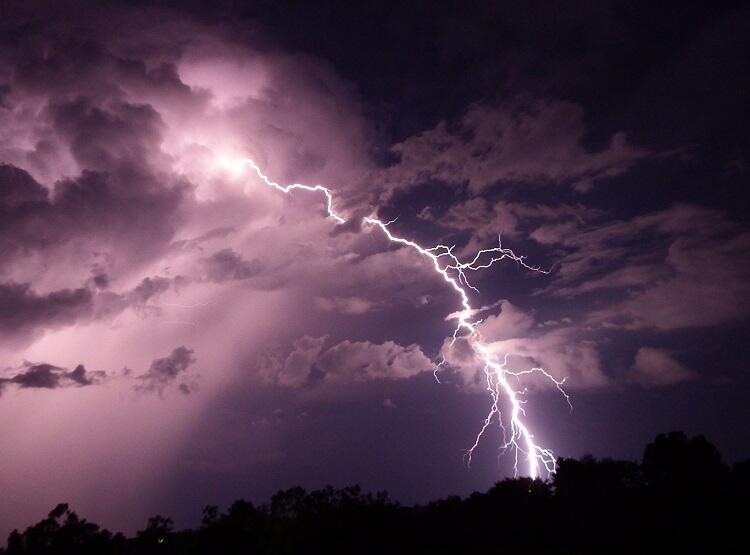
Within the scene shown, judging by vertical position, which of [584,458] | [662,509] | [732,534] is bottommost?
[732,534]

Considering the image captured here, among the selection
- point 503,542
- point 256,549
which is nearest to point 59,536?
point 256,549

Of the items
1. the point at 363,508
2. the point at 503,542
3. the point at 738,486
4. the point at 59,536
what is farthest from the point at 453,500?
the point at 59,536

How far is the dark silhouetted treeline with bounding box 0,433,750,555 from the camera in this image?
23062 mm

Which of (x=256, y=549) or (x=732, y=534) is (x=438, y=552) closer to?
Result: (x=256, y=549)

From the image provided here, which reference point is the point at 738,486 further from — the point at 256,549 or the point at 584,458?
the point at 256,549

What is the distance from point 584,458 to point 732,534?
1355cm

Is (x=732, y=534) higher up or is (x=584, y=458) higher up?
(x=584, y=458)

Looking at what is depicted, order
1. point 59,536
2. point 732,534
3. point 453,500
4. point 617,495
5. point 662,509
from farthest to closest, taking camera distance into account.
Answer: point 59,536, point 453,500, point 617,495, point 662,509, point 732,534

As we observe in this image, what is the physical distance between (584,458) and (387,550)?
599 inches

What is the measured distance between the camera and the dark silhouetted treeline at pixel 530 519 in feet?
75.7

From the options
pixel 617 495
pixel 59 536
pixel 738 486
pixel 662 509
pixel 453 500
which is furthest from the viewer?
pixel 59 536

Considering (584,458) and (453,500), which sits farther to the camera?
(584,458)

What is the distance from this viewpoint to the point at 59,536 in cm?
3347

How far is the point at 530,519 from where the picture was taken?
28.0m
